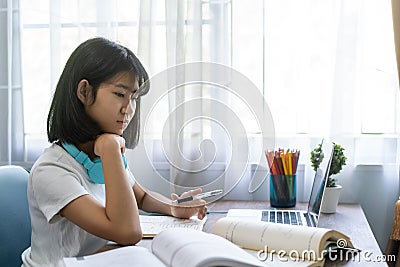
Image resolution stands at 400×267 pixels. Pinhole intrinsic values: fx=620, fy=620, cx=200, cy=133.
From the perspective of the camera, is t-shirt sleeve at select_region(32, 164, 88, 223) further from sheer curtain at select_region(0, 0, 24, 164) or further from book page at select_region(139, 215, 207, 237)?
sheer curtain at select_region(0, 0, 24, 164)

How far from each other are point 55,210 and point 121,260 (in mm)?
295

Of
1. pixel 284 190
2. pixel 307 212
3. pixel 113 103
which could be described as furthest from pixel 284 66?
pixel 113 103

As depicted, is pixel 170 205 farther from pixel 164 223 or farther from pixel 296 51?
pixel 296 51

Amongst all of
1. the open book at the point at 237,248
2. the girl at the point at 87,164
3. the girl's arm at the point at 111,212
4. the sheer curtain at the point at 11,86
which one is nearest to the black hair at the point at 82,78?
the girl at the point at 87,164

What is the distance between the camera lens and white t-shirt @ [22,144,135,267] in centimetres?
127

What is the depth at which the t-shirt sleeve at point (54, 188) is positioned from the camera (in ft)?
4.12

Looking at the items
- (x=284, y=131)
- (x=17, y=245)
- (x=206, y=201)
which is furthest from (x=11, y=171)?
(x=284, y=131)

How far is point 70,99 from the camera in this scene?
1376 millimetres

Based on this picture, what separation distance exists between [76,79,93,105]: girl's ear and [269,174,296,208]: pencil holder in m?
0.65

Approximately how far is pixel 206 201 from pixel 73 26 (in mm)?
964

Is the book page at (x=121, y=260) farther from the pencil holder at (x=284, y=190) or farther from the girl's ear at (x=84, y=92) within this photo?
the pencil holder at (x=284, y=190)

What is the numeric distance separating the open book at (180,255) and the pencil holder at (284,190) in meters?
0.76

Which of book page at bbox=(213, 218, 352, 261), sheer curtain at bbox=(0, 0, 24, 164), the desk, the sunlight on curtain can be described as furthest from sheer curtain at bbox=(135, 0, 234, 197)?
book page at bbox=(213, 218, 352, 261)

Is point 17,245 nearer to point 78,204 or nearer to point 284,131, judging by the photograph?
point 78,204
